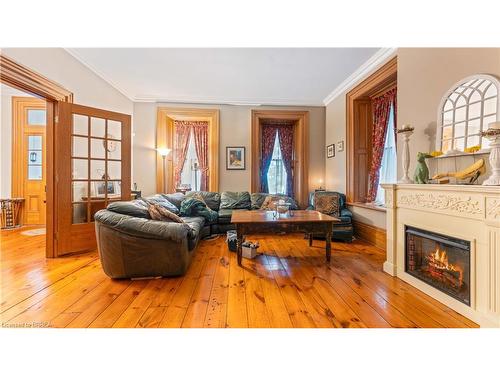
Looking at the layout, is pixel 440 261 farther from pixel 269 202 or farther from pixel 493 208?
pixel 269 202

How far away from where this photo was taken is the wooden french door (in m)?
3.02

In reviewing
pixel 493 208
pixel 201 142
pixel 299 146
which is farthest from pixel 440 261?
pixel 201 142

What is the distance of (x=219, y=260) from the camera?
115 inches

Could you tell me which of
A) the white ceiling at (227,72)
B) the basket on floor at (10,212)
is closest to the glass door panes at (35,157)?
the basket on floor at (10,212)

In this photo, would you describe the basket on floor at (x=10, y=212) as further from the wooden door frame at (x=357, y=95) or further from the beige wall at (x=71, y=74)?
the wooden door frame at (x=357, y=95)

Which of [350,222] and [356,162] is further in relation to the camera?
[356,162]

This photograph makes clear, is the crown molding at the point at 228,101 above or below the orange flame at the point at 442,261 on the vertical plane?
above

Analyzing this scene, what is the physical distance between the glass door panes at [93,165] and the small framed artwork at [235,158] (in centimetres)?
227

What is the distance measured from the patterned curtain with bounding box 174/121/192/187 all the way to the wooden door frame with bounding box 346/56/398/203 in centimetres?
380

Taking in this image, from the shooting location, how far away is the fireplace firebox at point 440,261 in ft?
5.82

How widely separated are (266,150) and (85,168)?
3.86m
